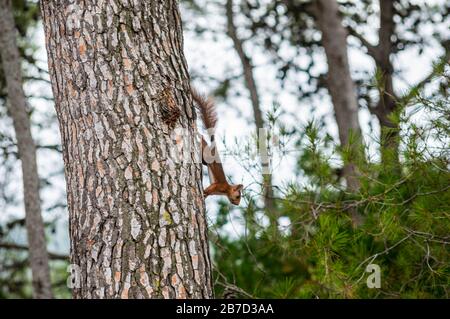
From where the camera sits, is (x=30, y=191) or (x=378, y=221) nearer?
(x=378, y=221)

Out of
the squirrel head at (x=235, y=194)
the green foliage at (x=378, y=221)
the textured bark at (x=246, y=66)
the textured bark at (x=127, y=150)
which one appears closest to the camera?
the textured bark at (x=127, y=150)

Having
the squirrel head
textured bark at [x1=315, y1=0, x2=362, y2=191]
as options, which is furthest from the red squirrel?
textured bark at [x1=315, y1=0, x2=362, y2=191]

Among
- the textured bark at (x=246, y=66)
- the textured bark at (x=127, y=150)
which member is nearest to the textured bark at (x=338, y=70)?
the textured bark at (x=246, y=66)

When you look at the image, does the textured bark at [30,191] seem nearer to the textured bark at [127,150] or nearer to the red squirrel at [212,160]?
the red squirrel at [212,160]

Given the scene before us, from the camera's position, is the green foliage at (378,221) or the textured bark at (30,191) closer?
the green foliage at (378,221)

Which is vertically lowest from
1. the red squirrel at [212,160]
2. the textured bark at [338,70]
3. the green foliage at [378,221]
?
the green foliage at [378,221]

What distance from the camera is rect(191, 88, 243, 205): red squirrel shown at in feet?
14.2

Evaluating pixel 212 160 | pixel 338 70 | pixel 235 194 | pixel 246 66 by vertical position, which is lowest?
pixel 235 194

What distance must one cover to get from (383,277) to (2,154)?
13.3 ft

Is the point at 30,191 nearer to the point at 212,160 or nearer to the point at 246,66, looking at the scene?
the point at 212,160

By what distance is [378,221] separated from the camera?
13.5ft

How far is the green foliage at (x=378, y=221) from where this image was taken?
13.0 feet

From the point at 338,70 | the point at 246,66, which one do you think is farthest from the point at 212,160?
the point at 246,66

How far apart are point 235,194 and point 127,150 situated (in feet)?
5.95
